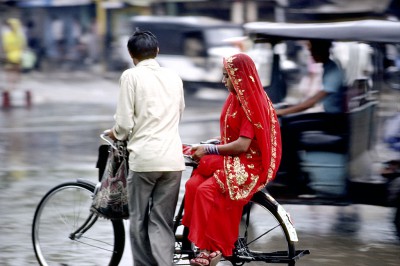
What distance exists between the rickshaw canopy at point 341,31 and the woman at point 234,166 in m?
1.83

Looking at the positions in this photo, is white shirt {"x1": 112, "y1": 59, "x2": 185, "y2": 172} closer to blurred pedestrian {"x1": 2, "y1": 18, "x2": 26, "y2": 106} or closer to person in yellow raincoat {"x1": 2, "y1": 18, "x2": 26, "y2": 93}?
blurred pedestrian {"x1": 2, "y1": 18, "x2": 26, "y2": 106}

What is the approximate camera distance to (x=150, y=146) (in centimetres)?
525

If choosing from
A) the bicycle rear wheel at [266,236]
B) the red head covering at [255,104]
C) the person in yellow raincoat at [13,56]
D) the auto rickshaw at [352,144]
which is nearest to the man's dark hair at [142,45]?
the red head covering at [255,104]

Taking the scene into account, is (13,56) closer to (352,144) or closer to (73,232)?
(352,144)

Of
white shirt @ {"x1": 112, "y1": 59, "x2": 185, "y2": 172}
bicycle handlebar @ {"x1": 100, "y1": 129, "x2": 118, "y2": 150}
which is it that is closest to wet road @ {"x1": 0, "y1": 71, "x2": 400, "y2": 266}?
bicycle handlebar @ {"x1": 100, "y1": 129, "x2": 118, "y2": 150}

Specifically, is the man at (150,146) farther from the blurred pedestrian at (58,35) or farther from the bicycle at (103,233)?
the blurred pedestrian at (58,35)

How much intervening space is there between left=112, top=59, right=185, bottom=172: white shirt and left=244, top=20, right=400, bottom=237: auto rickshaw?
6.83 feet

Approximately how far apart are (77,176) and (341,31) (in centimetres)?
415

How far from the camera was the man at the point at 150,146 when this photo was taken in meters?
5.25

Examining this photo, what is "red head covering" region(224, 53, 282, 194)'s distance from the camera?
203 inches

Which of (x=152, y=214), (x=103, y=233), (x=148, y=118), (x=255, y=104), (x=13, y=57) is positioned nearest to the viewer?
(x=255, y=104)

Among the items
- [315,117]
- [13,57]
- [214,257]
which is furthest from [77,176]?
[13,57]

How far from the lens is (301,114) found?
Answer: 7.31 metres

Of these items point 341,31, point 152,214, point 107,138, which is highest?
point 341,31
